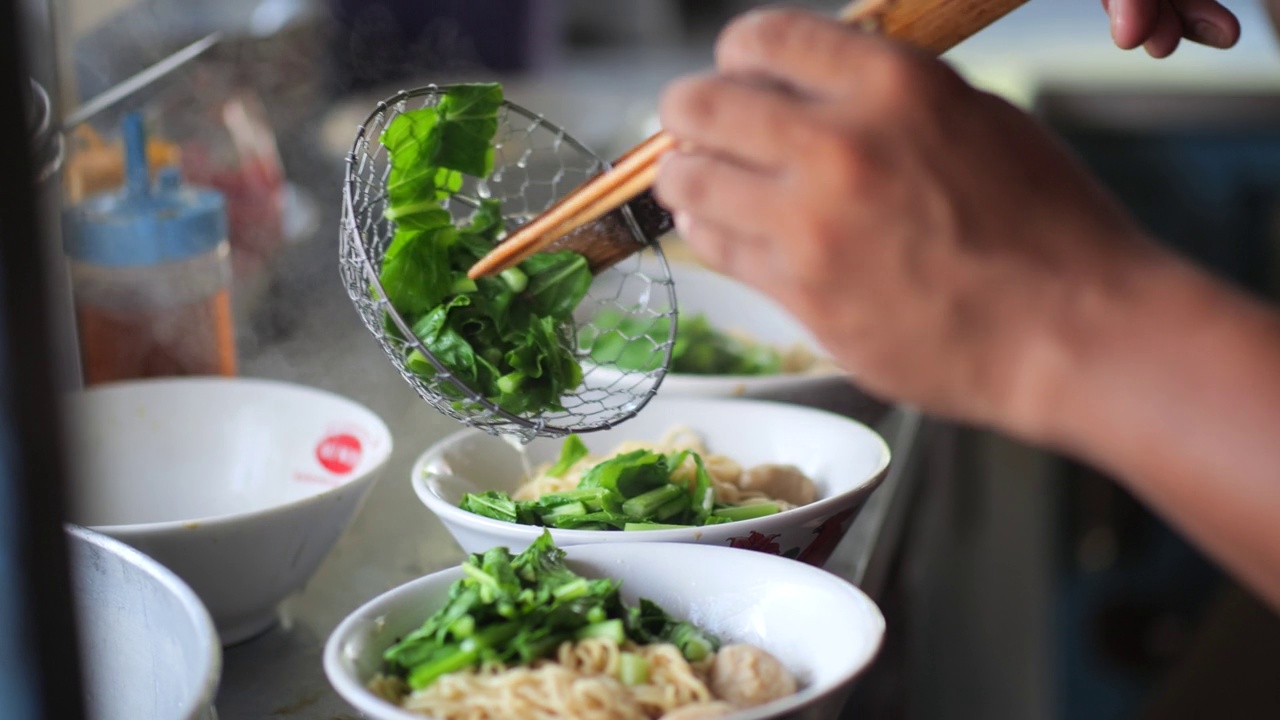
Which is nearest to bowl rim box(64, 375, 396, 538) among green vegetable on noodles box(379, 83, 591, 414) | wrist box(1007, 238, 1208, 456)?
green vegetable on noodles box(379, 83, 591, 414)

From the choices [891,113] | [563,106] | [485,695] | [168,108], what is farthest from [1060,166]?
[563,106]

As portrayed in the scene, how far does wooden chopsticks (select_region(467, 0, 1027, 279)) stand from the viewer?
0.81m

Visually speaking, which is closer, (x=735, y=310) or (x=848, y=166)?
(x=848, y=166)

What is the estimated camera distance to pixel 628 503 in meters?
1.07

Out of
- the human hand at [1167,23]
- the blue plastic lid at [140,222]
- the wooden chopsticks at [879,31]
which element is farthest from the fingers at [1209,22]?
the blue plastic lid at [140,222]

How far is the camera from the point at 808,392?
1.45m

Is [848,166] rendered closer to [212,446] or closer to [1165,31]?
[1165,31]

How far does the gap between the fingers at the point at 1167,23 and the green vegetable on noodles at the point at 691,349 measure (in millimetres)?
583

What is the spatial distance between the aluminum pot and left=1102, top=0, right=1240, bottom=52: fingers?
3.40ft

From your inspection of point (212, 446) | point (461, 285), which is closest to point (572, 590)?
point (461, 285)

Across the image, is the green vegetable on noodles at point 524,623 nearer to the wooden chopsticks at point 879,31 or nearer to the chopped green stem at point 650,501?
the chopped green stem at point 650,501

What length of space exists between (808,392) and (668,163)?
74cm

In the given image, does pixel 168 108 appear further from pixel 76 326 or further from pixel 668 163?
pixel 668 163

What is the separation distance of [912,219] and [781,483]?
1.94 ft
